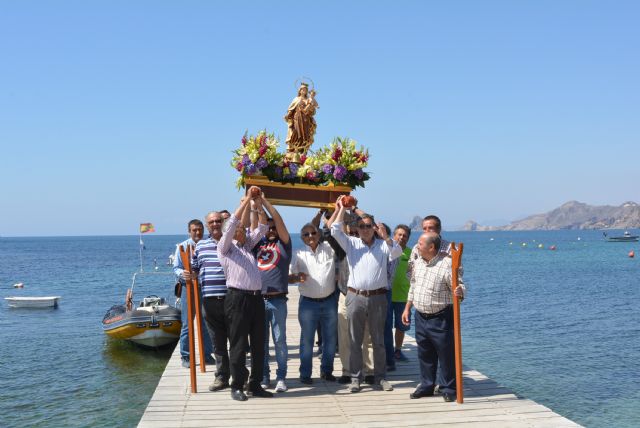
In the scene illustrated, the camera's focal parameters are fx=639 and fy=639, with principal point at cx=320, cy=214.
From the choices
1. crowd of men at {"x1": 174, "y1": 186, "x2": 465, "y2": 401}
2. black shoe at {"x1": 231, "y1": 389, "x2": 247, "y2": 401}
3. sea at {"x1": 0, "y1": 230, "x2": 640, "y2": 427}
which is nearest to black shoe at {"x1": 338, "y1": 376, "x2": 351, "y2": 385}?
crowd of men at {"x1": 174, "y1": 186, "x2": 465, "y2": 401}

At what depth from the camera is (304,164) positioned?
8391 mm

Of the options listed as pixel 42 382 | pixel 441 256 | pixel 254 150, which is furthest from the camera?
pixel 42 382

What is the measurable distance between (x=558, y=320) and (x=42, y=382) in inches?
679

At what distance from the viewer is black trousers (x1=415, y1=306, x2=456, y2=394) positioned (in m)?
6.71

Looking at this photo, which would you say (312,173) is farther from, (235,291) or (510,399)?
(510,399)

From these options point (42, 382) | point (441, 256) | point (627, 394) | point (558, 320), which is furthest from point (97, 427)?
point (558, 320)

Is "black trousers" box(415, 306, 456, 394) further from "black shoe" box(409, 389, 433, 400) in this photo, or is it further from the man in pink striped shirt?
the man in pink striped shirt

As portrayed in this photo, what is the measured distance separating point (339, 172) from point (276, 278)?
5.97ft

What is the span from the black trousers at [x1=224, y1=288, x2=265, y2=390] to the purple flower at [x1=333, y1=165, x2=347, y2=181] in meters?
2.13

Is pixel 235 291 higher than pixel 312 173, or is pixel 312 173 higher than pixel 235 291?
pixel 312 173

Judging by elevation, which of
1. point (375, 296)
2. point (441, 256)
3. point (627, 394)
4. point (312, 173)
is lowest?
point (627, 394)

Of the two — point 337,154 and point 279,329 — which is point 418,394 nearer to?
point 279,329

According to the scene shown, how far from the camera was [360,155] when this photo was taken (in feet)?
27.5

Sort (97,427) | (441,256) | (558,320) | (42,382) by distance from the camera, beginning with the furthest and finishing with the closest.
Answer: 1. (558,320)
2. (42,382)
3. (97,427)
4. (441,256)
